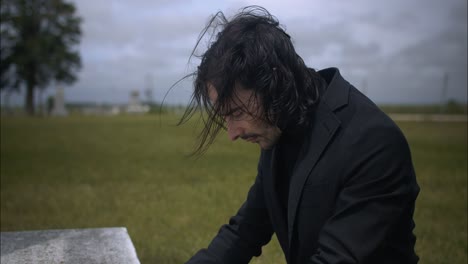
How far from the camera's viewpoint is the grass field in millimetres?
3966

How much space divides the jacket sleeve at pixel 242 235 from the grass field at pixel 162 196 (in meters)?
1.01

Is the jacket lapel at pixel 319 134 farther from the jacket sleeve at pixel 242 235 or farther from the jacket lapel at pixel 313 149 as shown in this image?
the jacket sleeve at pixel 242 235

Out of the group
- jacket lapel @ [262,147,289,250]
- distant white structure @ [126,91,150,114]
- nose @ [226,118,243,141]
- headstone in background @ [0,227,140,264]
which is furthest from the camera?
distant white structure @ [126,91,150,114]

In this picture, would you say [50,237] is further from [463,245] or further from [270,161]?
[463,245]

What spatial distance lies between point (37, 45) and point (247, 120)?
36105 millimetres

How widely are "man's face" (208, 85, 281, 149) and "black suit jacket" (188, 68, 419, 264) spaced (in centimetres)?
12

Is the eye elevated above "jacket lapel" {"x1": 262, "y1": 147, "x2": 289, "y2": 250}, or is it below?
above

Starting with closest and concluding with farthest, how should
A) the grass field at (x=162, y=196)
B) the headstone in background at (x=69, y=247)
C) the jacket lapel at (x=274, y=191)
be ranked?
the jacket lapel at (x=274, y=191)
the headstone in background at (x=69, y=247)
the grass field at (x=162, y=196)

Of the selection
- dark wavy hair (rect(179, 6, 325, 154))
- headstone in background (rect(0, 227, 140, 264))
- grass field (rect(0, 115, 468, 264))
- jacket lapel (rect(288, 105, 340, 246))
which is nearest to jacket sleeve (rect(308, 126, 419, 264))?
jacket lapel (rect(288, 105, 340, 246))

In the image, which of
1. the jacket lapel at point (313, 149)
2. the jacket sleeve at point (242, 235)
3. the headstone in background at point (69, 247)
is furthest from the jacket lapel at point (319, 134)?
the headstone in background at point (69, 247)

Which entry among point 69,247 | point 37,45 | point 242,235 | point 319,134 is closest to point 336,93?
point 319,134

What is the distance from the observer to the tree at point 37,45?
33.4 m

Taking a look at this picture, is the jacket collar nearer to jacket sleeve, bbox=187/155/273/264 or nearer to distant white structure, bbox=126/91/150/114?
jacket sleeve, bbox=187/155/273/264

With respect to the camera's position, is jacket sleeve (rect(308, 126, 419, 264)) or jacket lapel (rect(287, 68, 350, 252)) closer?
jacket sleeve (rect(308, 126, 419, 264))
